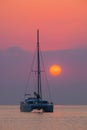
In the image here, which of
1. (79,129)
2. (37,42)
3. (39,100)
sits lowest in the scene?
(79,129)

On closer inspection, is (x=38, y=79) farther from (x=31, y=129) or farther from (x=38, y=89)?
(x=31, y=129)

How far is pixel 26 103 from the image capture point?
11656 cm

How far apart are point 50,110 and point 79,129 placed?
183ft

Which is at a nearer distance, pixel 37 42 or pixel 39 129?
pixel 39 129

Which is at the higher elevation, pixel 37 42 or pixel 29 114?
pixel 37 42

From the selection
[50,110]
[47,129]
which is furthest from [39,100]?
[47,129]

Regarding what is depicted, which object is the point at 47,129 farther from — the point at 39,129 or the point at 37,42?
the point at 37,42

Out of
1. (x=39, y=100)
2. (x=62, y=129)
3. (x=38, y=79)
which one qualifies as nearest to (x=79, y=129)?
(x=62, y=129)

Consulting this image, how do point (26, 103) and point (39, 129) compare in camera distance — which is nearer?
point (39, 129)

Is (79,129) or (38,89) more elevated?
(38,89)

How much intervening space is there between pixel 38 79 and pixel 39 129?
117ft

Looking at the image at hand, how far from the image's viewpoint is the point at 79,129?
5781 centimetres

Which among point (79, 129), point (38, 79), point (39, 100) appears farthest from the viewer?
point (39, 100)

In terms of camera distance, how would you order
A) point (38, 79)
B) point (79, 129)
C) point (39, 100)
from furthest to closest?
point (39, 100) → point (38, 79) → point (79, 129)
